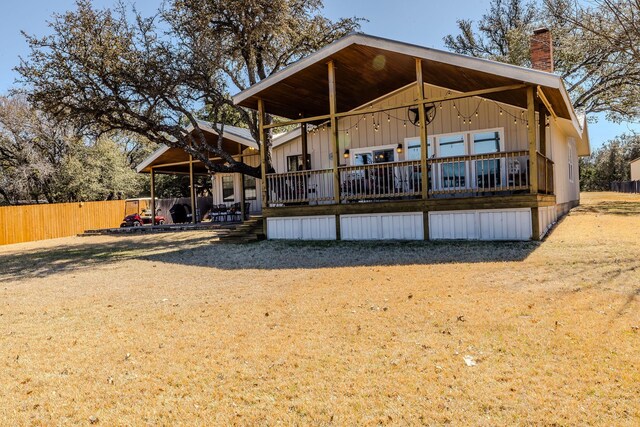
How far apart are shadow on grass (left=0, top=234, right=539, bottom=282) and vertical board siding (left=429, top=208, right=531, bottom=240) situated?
53 cm

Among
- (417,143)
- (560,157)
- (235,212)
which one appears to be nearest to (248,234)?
(417,143)

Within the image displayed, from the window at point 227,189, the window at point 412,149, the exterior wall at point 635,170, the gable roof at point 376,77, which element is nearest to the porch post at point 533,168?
the gable roof at point 376,77

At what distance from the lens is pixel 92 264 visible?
36.3 ft

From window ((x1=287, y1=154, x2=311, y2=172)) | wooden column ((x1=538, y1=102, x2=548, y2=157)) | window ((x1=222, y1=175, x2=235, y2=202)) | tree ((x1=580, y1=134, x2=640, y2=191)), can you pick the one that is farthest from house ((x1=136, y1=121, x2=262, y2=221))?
tree ((x1=580, y1=134, x2=640, y2=191))

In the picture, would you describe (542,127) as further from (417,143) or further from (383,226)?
(383,226)

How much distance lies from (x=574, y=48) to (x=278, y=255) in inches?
516

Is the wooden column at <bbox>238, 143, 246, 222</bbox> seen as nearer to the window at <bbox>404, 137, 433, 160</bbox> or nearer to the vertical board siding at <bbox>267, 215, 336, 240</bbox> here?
the vertical board siding at <bbox>267, 215, 336, 240</bbox>

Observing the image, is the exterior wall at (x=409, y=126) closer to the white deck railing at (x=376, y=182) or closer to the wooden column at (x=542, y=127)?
the wooden column at (x=542, y=127)

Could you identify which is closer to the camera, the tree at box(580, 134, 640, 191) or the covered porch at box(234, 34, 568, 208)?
the covered porch at box(234, 34, 568, 208)

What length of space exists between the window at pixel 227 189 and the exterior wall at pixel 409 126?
22.6 ft

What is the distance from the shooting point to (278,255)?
33.8 feet

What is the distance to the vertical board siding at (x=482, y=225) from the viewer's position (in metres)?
9.95

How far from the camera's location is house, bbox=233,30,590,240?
1010 cm

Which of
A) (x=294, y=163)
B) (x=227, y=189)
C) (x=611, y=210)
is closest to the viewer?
(x=611, y=210)
